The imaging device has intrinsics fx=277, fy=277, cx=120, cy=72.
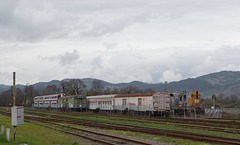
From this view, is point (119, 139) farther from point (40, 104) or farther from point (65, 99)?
point (40, 104)

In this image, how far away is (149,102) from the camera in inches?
1993

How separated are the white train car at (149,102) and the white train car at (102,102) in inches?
235

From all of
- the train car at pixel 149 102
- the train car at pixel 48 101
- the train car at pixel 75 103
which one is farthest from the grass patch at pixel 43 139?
the train car at pixel 48 101

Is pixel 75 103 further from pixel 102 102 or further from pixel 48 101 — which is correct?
pixel 48 101

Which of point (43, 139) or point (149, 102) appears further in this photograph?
point (149, 102)

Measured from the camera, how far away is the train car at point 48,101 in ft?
272

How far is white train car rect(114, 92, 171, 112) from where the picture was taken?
164 ft

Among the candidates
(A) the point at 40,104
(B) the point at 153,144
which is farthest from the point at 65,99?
(B) the point at 153,144

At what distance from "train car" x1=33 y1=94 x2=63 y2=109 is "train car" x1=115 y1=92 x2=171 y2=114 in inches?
1284

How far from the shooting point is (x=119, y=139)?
18.4 meters

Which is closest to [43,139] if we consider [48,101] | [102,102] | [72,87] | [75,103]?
[102,102]

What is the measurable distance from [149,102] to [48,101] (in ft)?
158

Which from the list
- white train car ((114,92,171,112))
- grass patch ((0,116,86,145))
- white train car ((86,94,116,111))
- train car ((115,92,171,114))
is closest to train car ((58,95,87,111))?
white train car ((86,94,116,111))

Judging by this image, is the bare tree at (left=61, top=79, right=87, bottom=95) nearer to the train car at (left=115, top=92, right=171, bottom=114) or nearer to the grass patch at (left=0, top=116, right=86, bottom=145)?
the train car at (left=115, top=92, right=171, bottom=114)
